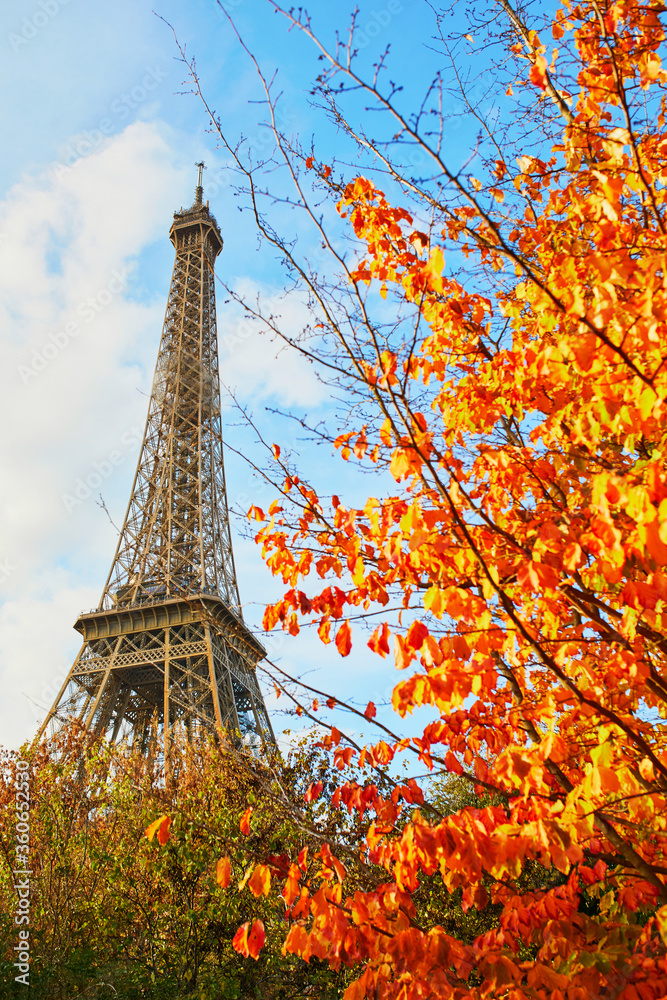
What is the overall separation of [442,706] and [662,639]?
1.21m

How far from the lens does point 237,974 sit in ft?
23.5

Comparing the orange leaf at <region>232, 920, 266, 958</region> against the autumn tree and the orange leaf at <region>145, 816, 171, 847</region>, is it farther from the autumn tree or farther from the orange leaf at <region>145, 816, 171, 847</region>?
the autumn tree

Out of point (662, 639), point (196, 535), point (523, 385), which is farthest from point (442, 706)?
point (196, 535)

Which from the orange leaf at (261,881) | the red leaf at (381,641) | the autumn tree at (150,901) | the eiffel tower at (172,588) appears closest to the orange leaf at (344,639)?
the red leaf at (381,641)

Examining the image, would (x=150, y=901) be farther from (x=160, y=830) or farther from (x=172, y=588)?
(x=172, y=588)

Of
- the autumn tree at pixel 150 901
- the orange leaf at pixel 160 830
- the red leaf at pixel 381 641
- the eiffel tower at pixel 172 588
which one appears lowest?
the autumn tree at pixel 150 901

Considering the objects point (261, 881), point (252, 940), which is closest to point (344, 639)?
point (261, 881)

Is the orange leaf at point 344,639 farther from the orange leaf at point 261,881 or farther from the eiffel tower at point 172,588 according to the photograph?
the eiffel tower at point 172,588

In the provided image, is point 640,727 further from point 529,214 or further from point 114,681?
point 114,681

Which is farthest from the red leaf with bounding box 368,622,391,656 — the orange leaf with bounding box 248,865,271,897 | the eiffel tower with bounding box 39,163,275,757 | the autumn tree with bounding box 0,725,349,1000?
the eiffel tower with bounding box 39,163,275,757

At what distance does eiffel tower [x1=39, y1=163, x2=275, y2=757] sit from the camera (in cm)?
2695

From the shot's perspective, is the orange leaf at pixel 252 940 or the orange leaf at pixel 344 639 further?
the orange leaf at pixel 344 639

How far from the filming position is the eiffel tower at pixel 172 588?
2695 centimetres

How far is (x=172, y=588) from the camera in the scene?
22.9 m
